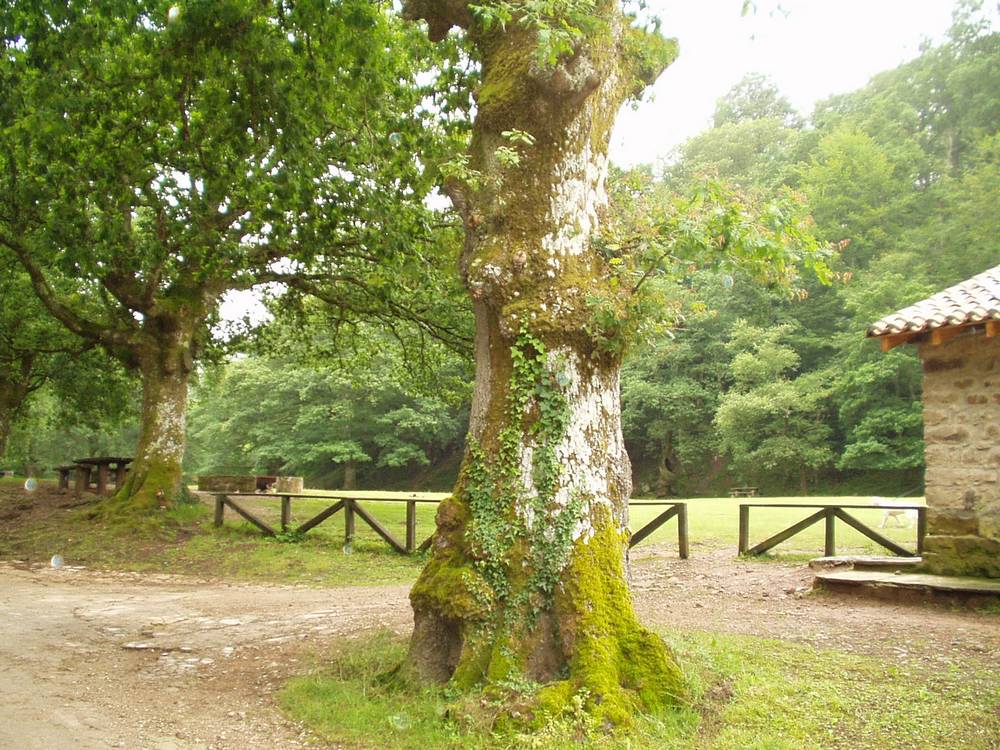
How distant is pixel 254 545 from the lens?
489 inches

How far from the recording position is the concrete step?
9.20 meters

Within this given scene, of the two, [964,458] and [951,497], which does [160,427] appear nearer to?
[951,497]

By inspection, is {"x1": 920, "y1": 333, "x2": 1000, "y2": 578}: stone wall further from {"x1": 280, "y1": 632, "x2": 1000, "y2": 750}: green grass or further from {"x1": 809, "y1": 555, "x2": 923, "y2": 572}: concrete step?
{"x1": 280, "y1": 632, "x2": 1000, "y2": 750}: green grass

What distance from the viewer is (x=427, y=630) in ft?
16.9

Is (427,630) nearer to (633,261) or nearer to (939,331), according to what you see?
(633,261)

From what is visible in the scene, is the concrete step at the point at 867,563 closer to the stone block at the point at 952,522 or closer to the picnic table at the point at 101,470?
the stone block at the point at 952,522

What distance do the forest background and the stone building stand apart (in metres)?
13.2

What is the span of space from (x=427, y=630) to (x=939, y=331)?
22.8 feet

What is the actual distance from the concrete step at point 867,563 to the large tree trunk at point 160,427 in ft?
37.1

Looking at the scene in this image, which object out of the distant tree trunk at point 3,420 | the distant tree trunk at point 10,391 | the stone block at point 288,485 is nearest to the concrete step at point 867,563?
the stone block at point 288,485

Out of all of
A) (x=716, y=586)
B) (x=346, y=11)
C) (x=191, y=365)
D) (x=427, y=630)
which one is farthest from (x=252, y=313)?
(x=427, y=630)

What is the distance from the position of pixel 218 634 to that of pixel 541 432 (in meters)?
4.07

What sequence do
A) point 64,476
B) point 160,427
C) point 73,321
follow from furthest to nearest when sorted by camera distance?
point 64,476 → point 73,321 → point 160,427

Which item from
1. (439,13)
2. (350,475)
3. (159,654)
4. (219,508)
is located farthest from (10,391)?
(350,475)
